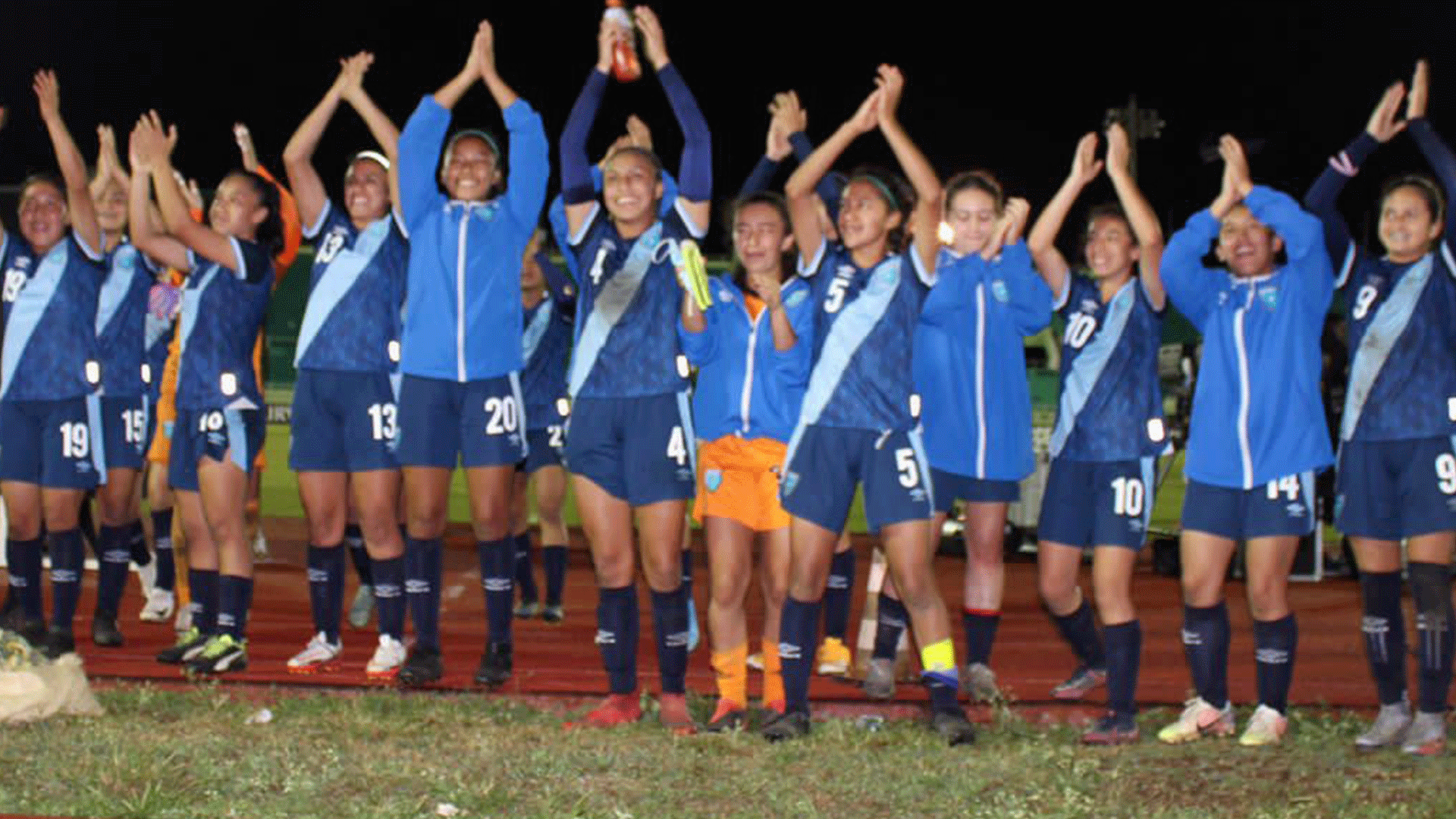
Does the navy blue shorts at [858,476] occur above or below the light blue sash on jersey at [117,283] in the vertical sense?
below

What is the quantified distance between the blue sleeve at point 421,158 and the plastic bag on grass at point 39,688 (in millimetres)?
2266

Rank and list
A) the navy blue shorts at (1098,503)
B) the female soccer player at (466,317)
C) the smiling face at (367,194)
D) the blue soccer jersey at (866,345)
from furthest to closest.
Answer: the smiling face at (367,194), the female soccer player at (466,317), the navy blue shorts at (1098,503), the blue soccer jersey at (866,345)

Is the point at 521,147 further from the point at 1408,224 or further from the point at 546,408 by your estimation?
the point at 1408,224

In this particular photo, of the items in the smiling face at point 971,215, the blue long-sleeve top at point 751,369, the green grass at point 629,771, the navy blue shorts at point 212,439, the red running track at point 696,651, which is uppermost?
the smiling face at point 971,215

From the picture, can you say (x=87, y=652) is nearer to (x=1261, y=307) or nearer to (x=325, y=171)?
(x=1261, y=307)

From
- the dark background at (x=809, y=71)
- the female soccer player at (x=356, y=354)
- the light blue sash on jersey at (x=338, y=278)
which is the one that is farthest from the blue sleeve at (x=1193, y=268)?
the dark background at (x=809, y=71)

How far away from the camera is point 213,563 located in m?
9.13

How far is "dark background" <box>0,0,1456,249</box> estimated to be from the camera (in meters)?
18.8

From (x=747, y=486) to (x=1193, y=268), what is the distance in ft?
6.24

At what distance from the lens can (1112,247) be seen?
312 inches

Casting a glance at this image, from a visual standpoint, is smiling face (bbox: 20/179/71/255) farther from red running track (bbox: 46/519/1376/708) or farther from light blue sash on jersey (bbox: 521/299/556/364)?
light blue sash on jersey (bbox: 521/299/556/364)

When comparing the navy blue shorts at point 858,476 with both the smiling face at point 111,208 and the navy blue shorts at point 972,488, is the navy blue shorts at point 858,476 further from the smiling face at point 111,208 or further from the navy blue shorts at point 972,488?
the smiling face at point 111,208

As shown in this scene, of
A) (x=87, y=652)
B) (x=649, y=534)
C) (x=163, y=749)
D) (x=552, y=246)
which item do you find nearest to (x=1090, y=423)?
(x=649, y=534)

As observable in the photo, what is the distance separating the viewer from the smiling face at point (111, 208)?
10.0 m
